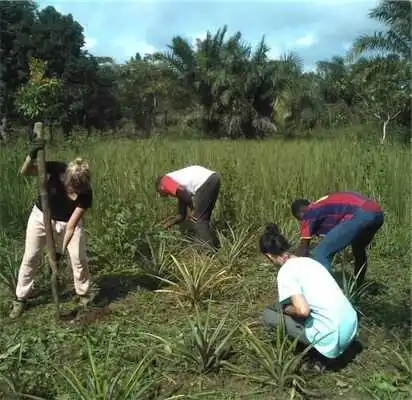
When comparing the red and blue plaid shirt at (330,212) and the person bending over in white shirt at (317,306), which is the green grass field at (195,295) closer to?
the person bending over in white shirt at (317,306)

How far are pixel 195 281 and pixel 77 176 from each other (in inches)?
51.0

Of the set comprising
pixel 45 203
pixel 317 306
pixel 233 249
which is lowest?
pixel 233 249

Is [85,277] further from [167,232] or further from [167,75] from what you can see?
[167,75]

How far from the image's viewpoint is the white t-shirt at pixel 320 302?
3.34 meters

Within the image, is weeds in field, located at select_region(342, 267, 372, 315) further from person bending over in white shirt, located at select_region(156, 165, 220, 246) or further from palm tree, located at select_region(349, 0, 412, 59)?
palm tree, located at select_region(349, 0, 412, 59)

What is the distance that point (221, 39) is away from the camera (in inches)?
1177

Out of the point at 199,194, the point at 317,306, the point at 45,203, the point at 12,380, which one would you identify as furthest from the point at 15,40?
the point at 317,306

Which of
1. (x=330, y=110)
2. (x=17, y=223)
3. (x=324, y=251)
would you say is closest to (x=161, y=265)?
(x=324, y=251)

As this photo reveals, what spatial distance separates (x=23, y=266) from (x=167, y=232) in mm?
1701

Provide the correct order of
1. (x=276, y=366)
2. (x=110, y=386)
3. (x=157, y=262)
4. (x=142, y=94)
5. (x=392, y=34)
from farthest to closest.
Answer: (x=142, y=94) → (x=392, y=34) → (x=157, y=262) → (x=276, y=366) → (x=110, y=386)

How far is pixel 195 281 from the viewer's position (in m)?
A: 4.64

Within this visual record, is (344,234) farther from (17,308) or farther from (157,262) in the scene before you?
(17,308)

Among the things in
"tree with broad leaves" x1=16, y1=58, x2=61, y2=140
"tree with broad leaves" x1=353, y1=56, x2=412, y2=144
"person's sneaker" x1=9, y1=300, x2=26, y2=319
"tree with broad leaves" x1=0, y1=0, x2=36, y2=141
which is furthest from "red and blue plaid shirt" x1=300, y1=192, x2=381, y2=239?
"tree with broad leaves" x1=0, y1=0, x2=36, y2=141

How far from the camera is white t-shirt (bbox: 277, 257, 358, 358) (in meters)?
3.34
